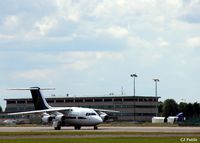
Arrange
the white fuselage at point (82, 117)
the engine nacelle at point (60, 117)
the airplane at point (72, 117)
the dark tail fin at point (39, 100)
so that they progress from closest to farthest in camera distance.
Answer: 1. the white fuselage at point (82, 117)
2. the airplane at point (72, 117)
3. the engine nacelle at point (60, 117)
4. the dark tail fin at point (39, 100)

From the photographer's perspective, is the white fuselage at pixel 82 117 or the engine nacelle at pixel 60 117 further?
the engine nacelle at pixel 60 117

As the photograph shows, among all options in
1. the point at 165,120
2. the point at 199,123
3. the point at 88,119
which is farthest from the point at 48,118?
the point at 165,120

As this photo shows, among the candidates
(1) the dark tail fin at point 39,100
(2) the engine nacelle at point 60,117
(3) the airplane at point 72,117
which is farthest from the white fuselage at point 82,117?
(1) the dark tail fin at point 39,100

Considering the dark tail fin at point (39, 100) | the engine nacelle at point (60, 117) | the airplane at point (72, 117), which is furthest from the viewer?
the dark tail fin at point (39, 100)

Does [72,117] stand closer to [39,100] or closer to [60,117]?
[60,117]

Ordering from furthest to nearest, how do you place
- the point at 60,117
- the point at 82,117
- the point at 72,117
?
the point at 72,117, the point at 60,117, the point at 82,117

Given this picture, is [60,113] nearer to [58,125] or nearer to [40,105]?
[58,125]

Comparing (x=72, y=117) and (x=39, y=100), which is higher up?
(x=39, y=100)

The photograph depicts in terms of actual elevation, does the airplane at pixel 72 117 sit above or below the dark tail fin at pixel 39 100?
below

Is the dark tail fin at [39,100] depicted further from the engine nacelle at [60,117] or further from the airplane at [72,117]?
the engine nacelle at [60,117]

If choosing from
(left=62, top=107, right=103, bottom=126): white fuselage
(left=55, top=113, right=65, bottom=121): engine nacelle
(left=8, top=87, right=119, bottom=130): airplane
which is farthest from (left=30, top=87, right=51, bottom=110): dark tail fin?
(left=55, top=113, right=65, bottom=121): engine nacelle

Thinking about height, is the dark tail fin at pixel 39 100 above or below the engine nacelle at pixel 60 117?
above

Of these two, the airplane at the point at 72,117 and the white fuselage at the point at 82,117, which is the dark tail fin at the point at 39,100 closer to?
the airplane at the point at 72,117

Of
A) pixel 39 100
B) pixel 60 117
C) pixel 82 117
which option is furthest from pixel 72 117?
pixel 39 100
